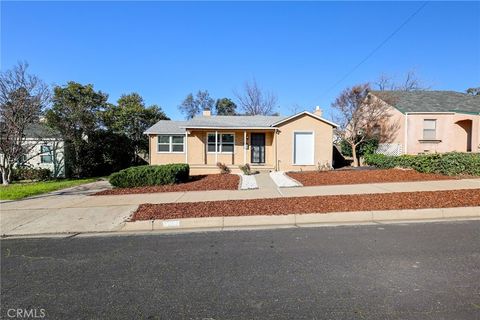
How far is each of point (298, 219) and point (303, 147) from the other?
12.0 m

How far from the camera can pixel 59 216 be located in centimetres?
766

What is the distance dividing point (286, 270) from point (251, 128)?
14478 millimetres

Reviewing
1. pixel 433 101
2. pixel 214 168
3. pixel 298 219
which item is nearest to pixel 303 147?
pixel 214 168

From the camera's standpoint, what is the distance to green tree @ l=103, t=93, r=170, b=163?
82.0 ft

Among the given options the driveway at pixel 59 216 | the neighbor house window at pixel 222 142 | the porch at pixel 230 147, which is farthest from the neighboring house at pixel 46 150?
the driveway at pixel 59 216

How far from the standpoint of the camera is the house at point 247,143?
18047 mm

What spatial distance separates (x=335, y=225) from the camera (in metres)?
6.32

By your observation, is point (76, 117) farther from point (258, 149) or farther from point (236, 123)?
point (258, 149)

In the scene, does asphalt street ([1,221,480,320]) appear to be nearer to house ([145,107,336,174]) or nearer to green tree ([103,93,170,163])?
house ([145,107,336,174])

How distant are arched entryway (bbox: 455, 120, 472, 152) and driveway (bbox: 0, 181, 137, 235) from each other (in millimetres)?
21493

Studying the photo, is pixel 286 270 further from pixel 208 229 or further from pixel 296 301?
pixel 208 229

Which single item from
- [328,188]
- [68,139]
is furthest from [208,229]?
[68,139]

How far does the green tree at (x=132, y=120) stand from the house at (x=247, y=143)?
21.5 feet

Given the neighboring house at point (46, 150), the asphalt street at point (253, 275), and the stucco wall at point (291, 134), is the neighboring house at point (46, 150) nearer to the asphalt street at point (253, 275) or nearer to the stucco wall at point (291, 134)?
the stucco wall at point (291, 134)
